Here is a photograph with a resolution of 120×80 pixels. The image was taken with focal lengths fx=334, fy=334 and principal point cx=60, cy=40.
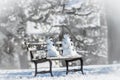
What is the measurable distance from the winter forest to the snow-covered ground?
5 cm

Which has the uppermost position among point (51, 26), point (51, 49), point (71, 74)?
point (51, 26)

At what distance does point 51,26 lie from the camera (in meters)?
2.77

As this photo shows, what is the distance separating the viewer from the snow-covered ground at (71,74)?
8.87 ft

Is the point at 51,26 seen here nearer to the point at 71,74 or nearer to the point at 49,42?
the point at 49,42

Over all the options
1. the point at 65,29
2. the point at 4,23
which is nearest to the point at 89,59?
the point at 65,29

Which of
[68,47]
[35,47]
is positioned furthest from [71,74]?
[35,47]

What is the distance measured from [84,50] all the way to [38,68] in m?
0.41

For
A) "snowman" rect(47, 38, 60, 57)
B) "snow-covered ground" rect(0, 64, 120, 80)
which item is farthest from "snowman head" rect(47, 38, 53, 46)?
"snow-covered ground" rect(0, 64, 120, 80)

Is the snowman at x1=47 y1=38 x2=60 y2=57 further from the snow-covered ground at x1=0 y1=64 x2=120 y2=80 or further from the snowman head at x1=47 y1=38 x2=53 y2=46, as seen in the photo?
the snow-covered ground at x1=0 y1=64 x2=120 y2=80

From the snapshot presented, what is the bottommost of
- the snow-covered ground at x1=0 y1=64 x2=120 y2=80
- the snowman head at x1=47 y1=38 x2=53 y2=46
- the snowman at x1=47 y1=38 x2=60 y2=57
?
the snow-covered ground at x1=0 y1=64 x2=120 y2=80

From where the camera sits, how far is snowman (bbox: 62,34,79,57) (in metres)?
2.77

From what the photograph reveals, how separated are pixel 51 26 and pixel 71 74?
0.43 metres

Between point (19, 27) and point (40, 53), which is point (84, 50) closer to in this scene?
point (40, 53)

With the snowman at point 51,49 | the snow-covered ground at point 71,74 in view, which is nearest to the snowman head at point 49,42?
the snowman at point 51,49
